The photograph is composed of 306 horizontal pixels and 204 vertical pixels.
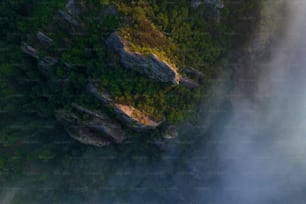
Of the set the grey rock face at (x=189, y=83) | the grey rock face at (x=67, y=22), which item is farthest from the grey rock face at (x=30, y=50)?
the grey rock face at (x=189, y=83)

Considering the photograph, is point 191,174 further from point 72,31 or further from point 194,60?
point 72,31

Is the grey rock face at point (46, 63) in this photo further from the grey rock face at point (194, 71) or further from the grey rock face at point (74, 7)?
the grey rock face at point (194, 71)

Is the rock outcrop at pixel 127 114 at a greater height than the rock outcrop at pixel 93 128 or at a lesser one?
greater

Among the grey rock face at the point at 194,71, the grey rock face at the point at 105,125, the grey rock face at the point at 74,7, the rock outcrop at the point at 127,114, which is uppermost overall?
the grey rock face at the point at 194,71

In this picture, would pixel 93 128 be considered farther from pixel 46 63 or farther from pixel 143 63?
pixel 143 63

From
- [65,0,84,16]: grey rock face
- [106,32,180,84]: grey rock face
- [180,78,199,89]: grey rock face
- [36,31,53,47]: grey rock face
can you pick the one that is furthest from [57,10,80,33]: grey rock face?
[180,78,199,89]: grey rock face

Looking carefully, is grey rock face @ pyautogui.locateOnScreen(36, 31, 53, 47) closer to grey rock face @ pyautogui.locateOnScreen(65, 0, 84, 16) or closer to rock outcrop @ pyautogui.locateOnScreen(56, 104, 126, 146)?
grey rock face @ pyautogui.locateOnScreen(65, 0, 84, 16)

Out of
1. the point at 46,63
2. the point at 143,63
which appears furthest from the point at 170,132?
the point at 46,63
